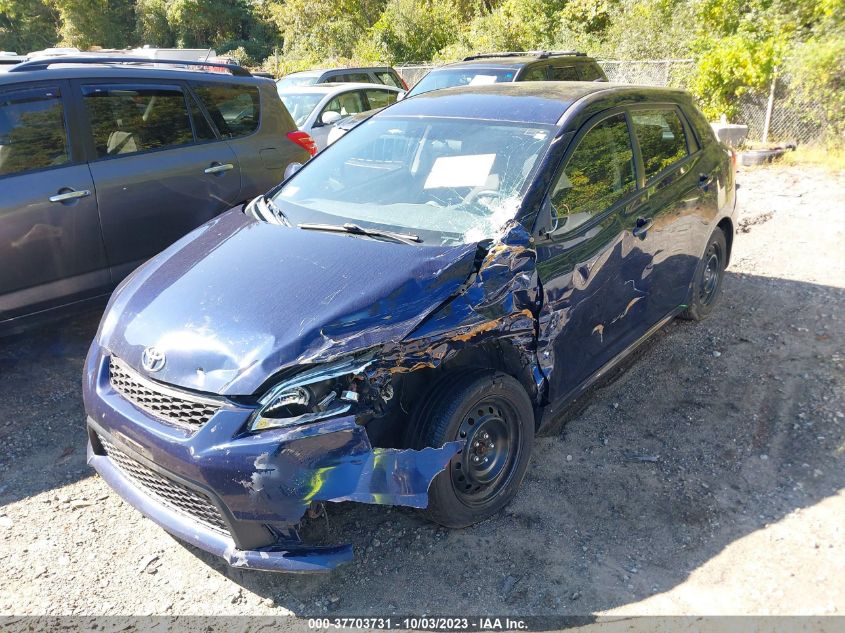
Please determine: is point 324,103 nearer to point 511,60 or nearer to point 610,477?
point 511,60

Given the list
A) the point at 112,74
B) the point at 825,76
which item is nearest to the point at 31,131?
the point at 112,74

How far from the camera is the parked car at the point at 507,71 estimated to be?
8469mm

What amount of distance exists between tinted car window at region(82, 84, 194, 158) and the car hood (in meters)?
1.85

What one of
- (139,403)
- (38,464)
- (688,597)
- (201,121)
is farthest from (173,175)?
(688,597)

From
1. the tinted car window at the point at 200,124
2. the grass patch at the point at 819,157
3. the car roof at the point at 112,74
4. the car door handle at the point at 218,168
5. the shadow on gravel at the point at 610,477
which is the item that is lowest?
the grass patch at the point at 819,157

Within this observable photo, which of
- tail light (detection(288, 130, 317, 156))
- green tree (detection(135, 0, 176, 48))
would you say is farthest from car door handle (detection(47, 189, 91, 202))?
green tree (detection(135, 0, 176, 48))

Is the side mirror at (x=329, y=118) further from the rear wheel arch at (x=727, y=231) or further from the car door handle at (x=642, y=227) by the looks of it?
the car door handle at (x=642, y=227)

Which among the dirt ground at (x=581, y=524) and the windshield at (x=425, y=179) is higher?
the windshield at (x=425, y=179)

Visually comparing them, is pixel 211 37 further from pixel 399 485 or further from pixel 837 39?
pixel 399 485

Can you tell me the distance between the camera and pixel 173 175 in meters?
4.84

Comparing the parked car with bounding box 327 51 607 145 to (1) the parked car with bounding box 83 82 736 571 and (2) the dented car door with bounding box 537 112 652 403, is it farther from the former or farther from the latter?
(2) the dented car door with bounding box 537 112 652 403

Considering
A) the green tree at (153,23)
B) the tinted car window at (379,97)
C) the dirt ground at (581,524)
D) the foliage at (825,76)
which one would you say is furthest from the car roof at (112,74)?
the green tree at (153,23)

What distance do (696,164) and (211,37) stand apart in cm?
4831

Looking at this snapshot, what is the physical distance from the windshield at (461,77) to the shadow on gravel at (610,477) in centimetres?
474
